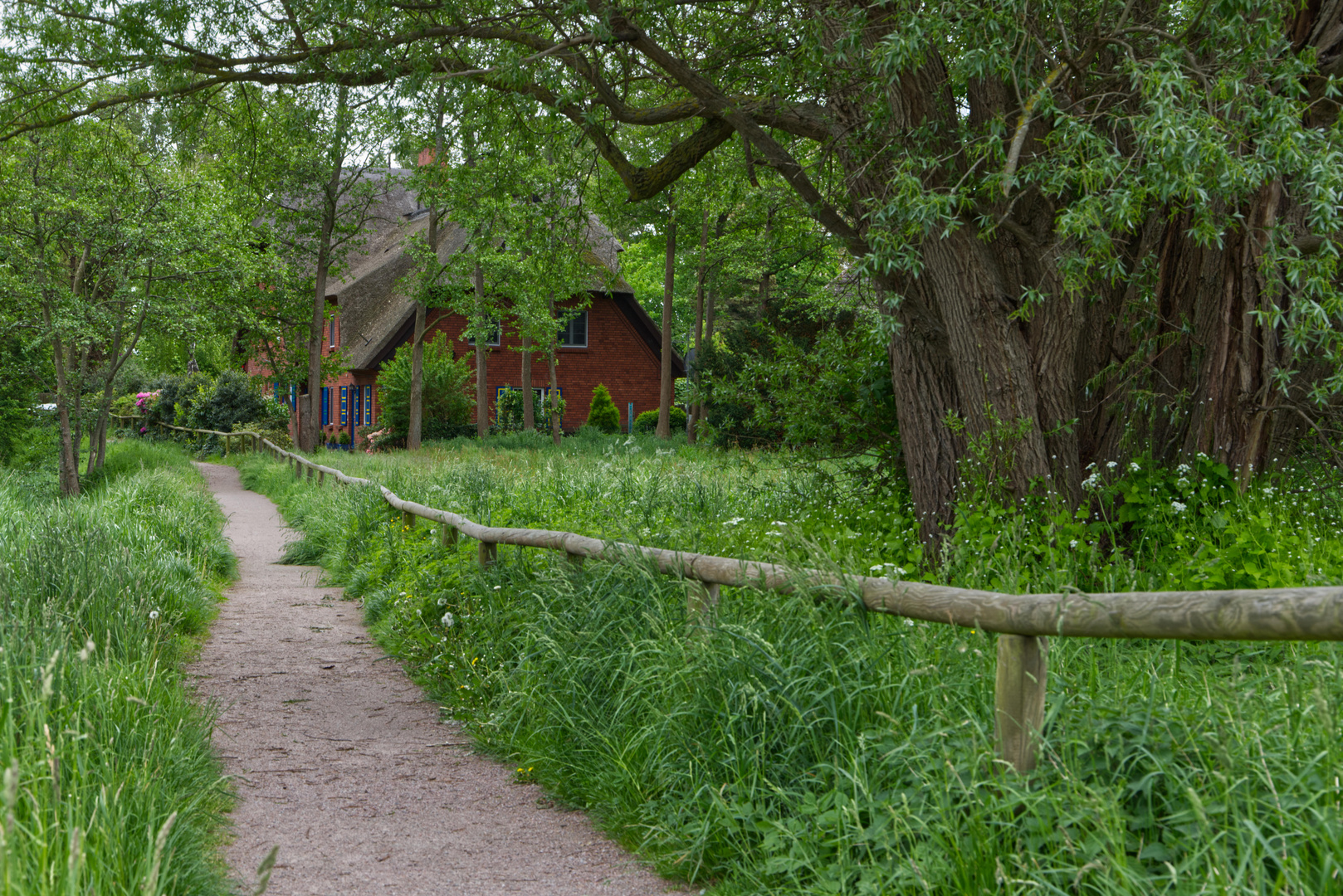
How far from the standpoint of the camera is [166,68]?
28.1 feet

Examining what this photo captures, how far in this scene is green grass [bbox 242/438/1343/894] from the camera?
9.36ft

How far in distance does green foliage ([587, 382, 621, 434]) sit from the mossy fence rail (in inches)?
1263

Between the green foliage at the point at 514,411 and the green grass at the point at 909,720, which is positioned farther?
the green foliage at the point at 514,411

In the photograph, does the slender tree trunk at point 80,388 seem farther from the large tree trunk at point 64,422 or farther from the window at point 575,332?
the window at point 575,332

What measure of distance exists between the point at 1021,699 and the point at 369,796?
3036 mm

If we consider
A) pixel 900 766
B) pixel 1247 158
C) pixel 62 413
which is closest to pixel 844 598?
pixel 900 766

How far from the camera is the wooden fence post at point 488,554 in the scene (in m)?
7.43

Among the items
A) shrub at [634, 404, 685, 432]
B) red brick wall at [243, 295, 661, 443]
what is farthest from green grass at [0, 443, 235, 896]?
shrub at [634, 404, 685, 432]

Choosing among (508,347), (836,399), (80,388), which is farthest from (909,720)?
(508,347)

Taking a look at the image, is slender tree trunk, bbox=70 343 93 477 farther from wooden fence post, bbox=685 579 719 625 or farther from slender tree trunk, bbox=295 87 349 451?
wooden fence post, bbox=685 579 719 625

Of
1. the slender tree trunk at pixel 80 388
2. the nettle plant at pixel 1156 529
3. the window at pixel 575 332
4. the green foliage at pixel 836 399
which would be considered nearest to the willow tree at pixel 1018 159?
the nettle plant at pixel 1156 529

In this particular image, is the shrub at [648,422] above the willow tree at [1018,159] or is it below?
below

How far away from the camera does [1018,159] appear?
6.64m

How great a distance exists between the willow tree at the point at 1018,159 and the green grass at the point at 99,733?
396 centimetres
